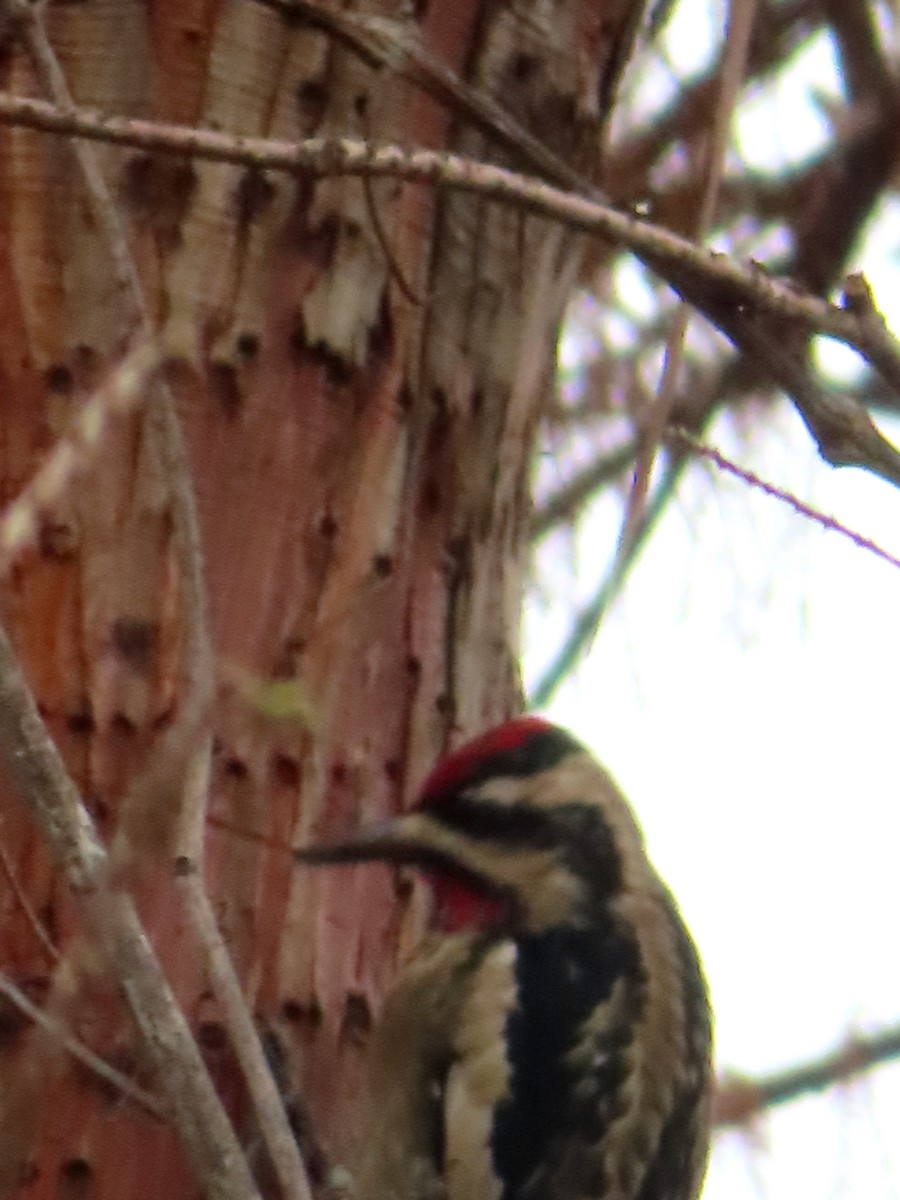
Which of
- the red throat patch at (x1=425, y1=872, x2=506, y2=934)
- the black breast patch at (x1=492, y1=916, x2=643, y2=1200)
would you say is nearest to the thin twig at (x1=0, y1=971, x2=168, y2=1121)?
the black breast patch at (x1=492, y1=916, x2=643, y2=1200)

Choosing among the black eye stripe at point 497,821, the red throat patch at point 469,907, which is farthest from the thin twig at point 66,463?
the red throat patch at point 469,907

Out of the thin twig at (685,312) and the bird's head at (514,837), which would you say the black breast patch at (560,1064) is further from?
the thin twig at (685,312)

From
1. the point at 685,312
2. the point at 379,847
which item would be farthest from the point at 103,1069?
the point at 685,312

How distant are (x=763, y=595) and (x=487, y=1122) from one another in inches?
51.2

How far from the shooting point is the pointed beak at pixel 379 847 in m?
2.39

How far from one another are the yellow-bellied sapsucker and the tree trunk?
0.07 metres

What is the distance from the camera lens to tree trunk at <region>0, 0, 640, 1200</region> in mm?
2328

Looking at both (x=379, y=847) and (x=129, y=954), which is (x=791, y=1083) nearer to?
(x=379, y=847)

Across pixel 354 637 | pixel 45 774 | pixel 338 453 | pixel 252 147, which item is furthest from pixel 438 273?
pixel 45 774

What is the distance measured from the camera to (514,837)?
2650 millimetres

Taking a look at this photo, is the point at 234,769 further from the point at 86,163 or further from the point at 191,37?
the point at 191,37

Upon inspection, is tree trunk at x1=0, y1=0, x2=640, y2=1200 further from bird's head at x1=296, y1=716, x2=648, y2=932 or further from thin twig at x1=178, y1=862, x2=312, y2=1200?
thin twig at x1=178, y1=862, x2=312, y2=1200

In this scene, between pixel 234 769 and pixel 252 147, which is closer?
pixel 252 147

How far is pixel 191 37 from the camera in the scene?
8.36ft
